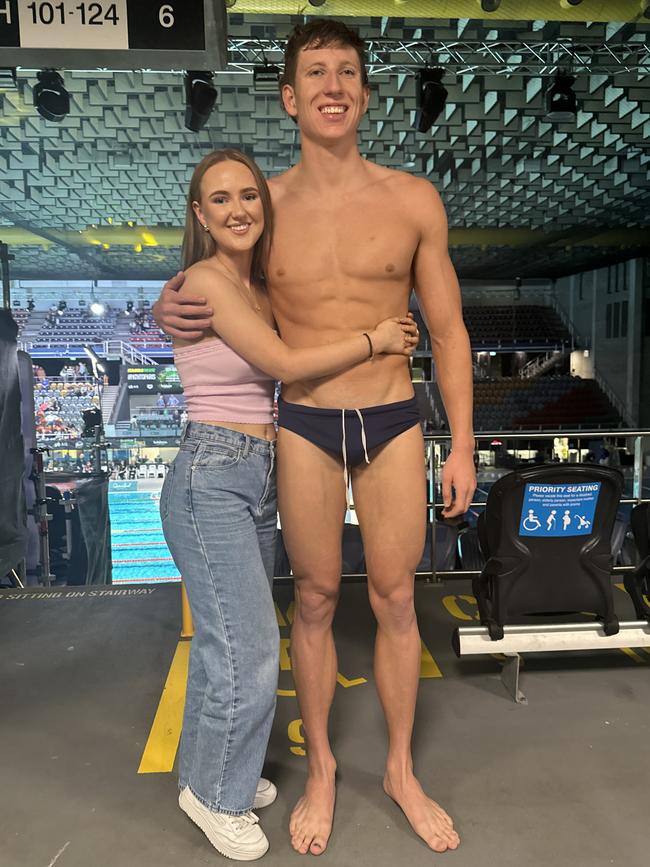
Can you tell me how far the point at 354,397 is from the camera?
58.1 inches

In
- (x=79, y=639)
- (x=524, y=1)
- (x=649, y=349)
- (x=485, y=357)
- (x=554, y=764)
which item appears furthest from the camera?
(x=485, y=357)

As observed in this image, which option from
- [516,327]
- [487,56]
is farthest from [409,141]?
[516,327]

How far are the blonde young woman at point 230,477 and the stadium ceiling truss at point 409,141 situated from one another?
540 centimetres

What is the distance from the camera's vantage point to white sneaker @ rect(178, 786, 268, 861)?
1.41 m

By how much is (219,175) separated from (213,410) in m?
0.48

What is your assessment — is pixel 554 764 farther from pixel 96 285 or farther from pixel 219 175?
pixel 96 285

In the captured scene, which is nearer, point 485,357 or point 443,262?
point 443,262

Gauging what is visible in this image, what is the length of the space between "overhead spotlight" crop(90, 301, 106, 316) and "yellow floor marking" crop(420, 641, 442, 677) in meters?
15.9

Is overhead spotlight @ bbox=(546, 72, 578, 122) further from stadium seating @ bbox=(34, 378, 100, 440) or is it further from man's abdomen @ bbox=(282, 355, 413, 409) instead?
stadium seating @ bbox=(34, 378, 100, 440)

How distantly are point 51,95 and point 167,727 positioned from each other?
5.90 m

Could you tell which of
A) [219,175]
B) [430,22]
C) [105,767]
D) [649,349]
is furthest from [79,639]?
[649,349]

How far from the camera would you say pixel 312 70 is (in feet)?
4.49

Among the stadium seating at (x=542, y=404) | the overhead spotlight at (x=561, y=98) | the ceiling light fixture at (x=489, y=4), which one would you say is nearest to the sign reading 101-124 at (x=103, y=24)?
the ceiling light fixture at (x=489, y=4)

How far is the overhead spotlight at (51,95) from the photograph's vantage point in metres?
5.91
